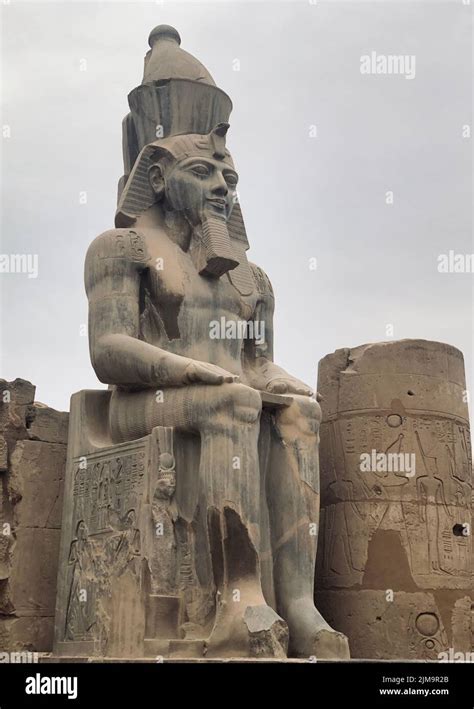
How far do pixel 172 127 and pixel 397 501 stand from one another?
2977 mm

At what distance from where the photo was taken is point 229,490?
605 cm

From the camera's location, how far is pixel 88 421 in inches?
269

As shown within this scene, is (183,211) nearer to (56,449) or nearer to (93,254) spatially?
(93,254)

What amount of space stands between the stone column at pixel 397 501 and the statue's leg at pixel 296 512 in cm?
98

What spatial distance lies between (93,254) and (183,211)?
2.21ft

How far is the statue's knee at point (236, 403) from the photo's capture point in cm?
615

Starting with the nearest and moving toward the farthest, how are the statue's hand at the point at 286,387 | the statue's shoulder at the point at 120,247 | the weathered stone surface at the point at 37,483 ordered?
the statue's shoulder at the point at 120,247 → the statue's hand at the point at 286,387 → the weathered stone surface at the point at 37,483

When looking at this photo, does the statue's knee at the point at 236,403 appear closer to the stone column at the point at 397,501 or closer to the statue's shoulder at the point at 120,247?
the statue's shoulder at the point at 120,247

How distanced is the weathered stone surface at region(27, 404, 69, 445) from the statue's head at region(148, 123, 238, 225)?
171cm

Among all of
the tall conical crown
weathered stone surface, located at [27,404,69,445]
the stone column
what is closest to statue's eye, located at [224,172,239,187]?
the tall conical crown

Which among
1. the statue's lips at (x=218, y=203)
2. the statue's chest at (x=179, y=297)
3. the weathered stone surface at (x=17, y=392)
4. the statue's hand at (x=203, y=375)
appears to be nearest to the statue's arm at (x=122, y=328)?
the statue's hand at (x=203, y=375)

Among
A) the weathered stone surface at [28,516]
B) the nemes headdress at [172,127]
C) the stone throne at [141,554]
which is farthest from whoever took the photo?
the weathered stone surface at [28,516]

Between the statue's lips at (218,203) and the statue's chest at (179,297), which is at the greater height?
the statue's lips at (218,203)

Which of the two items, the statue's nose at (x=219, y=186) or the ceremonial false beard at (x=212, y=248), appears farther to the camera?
the statue's nose at (x=219, y=186)
